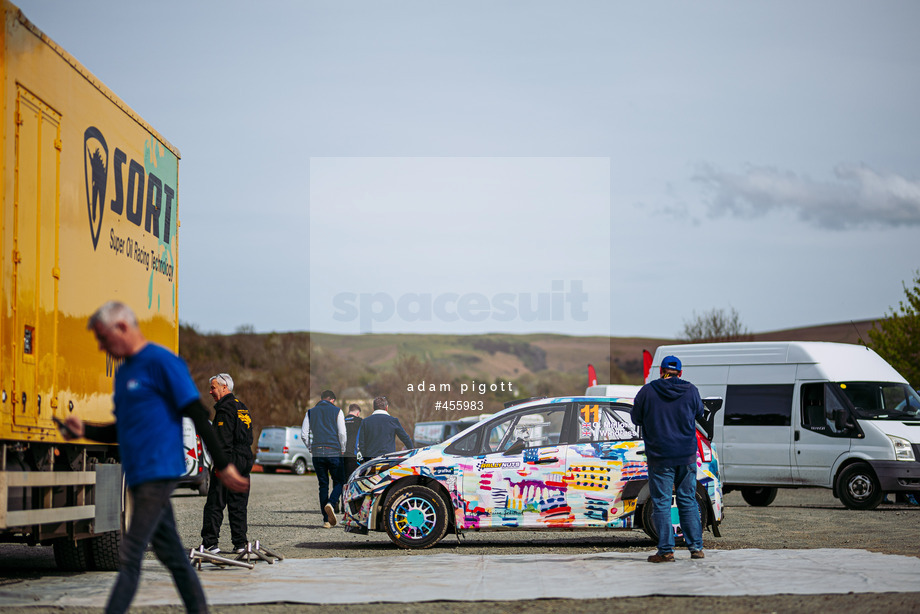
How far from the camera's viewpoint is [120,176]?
33.1 feet

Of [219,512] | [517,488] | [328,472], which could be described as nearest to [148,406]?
[219,512]

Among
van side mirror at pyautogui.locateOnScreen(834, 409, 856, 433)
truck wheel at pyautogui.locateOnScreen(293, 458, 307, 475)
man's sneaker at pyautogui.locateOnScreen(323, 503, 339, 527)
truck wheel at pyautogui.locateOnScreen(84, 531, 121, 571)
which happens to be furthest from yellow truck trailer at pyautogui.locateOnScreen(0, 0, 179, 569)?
truck wheel at pyautogui.locateOnScreen(293, 458, 307, 475)

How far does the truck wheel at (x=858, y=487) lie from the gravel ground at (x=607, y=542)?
31 cm

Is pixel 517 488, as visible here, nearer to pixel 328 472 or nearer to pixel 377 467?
pixel 377 467

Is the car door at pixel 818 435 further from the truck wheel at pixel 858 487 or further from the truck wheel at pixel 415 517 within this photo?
the truck wheel at pixel 415 517

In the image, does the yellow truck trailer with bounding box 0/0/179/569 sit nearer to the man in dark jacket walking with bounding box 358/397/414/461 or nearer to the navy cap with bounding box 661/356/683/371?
the navy cap with bounding box 661/356/683/371

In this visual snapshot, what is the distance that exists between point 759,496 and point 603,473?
10232mm

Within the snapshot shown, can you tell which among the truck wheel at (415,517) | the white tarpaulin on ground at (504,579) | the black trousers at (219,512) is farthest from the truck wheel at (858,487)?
the black trousers at (219,512)

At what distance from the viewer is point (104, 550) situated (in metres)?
10.4

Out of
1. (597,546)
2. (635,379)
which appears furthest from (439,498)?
(635,379)

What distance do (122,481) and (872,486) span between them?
1359 centimetres

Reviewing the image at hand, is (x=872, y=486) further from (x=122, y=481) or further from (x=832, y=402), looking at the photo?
(x=122, y=481)

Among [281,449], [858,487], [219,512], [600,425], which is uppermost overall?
[600,425]

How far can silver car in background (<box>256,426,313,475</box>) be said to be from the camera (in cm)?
4128
